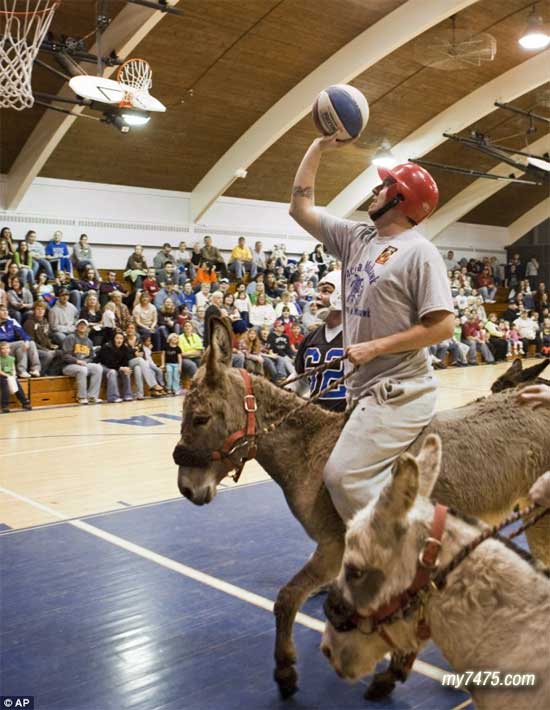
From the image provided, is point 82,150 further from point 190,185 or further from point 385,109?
point 385,109

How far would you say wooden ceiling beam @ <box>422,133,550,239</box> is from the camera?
30391 mm

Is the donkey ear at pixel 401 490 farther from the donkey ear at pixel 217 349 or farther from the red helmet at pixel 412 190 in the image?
the red helmet at pixel 412 190

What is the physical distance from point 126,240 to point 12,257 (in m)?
5.90

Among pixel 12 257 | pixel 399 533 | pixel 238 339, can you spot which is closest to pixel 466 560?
pixel 399 533

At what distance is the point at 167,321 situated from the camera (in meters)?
17.3

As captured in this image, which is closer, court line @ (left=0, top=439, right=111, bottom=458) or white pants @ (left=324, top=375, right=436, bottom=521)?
white pants @ (left=324, top=375, right=436, bottom=521)

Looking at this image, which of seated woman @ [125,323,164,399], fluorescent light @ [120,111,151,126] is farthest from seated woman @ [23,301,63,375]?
fluorescent light @ [120,111,151,126]

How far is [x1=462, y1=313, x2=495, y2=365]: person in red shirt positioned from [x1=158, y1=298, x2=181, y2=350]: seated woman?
11283 mm

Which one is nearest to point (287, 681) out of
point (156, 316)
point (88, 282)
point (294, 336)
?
point (156, 316)

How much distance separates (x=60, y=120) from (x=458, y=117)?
14.2m

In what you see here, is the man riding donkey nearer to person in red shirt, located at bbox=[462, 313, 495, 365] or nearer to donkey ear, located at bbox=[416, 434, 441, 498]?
donkey ear, located at bbox=[416, 434, 441, 498]

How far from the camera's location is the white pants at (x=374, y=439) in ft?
10.3

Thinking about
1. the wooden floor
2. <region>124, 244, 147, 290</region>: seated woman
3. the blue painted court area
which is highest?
<region>124, 244, 147, 290</region>: seated woman

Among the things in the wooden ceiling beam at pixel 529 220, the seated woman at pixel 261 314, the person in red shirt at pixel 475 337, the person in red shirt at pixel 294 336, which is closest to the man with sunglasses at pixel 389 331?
the person in red shirt at pixel 294 336
